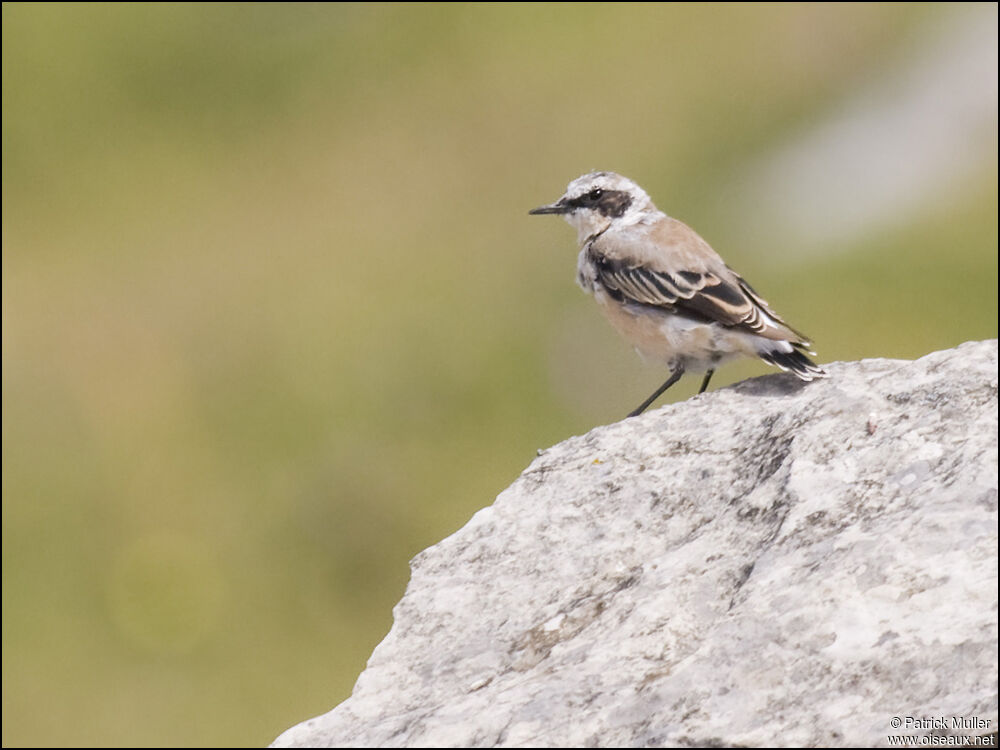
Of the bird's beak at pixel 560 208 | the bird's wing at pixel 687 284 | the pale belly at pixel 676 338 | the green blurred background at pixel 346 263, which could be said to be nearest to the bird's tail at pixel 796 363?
the bird's wing at pixel 687 284

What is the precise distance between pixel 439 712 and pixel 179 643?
13.8 meters

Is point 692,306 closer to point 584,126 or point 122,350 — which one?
point 122,350

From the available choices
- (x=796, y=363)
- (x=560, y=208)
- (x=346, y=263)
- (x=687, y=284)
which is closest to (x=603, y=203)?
(x=560, y=208)

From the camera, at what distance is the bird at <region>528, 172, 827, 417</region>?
897 cm

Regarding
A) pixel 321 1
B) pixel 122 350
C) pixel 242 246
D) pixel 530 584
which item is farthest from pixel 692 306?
pixel 321 1

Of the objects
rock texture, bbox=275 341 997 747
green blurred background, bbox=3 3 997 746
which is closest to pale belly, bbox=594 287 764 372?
rock texture, bbox=275 341 997 747

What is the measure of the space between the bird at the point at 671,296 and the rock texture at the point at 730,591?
5.82 feet

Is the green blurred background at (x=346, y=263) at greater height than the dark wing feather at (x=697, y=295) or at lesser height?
greater

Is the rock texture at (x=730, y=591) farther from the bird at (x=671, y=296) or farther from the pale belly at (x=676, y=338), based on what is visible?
the pale belly at (x=676, y=338)

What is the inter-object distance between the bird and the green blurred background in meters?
8.47

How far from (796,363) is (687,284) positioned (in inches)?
70.6

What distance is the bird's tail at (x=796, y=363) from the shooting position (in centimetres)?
757

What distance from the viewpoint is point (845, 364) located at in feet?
25.2

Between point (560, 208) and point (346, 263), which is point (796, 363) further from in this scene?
point (346, 263)
